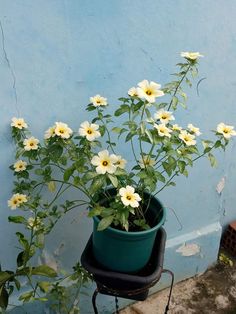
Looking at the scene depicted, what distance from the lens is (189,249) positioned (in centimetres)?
204

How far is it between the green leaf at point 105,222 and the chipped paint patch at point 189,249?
2.99ft

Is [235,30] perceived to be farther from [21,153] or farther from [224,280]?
[224,280]

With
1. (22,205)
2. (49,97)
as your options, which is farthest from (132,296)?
(49,97)

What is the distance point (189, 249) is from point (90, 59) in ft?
3.90

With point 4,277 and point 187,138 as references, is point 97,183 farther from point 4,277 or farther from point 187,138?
point 4,277

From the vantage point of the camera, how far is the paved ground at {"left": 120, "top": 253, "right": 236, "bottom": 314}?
1.94m

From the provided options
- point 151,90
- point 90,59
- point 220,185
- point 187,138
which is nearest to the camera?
point 151,90

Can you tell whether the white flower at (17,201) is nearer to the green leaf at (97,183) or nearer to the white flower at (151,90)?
the green leaf at (97,183)

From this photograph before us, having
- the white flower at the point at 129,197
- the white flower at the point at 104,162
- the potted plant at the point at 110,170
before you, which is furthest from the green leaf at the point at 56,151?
the white flower at the point at 129,197

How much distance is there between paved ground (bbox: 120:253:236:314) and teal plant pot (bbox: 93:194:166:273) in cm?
69

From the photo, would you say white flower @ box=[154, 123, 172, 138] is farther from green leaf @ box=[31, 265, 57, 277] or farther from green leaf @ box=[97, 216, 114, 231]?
green leaf @ box=[31, 265, 57, 277]

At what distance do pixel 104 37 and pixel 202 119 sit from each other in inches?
25.1

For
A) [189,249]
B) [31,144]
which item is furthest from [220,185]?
[31,144]

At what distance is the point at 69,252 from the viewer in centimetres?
167
